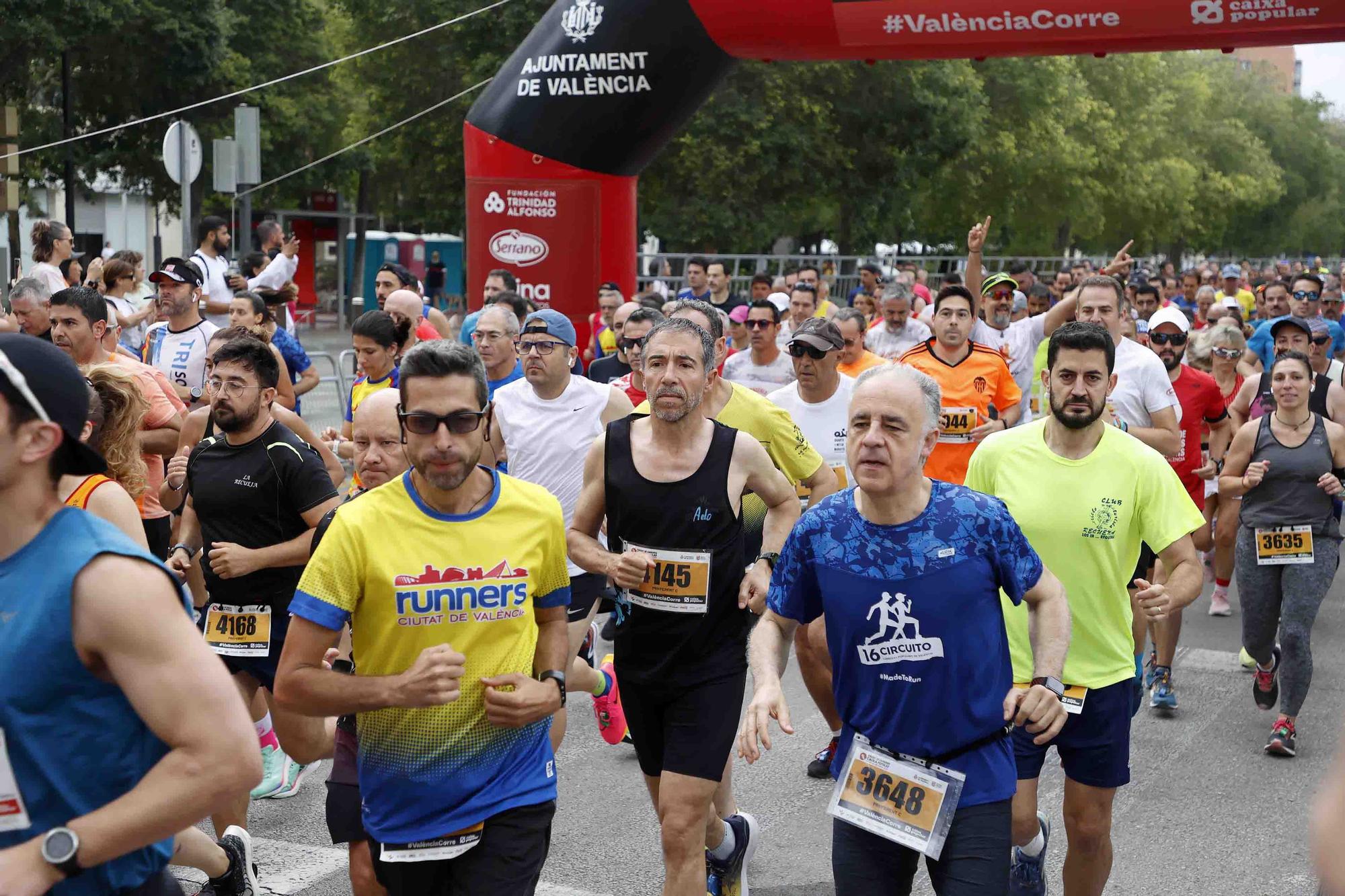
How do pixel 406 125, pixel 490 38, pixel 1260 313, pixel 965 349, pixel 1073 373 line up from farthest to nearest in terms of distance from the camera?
pixel 406 125 → pixel 490 38 → pixel 1260 313 → pixel 965 349 → pixel 1073 373

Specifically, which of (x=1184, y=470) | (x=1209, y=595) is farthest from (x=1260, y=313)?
(x=1184, y=470)

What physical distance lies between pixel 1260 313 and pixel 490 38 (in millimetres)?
14535

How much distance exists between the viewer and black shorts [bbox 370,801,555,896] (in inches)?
145

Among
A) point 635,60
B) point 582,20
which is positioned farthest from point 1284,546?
point 582,20

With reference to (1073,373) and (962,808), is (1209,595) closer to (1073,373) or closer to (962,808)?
(1073,373)

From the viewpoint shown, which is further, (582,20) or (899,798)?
(582,20)

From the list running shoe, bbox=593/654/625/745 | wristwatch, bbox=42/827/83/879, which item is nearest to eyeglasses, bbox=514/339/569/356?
running shoe, bbox=593/654/625/745

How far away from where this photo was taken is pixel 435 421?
3.67m

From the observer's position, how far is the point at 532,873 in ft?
12.3

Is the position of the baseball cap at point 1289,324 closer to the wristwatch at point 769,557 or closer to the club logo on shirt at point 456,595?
the wristwatch at point 769,557

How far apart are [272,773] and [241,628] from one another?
1.10 meters

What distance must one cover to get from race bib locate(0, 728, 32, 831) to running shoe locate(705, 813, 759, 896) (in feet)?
10.1

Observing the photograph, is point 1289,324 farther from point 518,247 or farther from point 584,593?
point 518,247

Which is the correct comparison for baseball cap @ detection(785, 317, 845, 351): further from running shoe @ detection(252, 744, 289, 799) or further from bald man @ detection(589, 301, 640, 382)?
bald man @ detection(589, 301, 640, 382)
